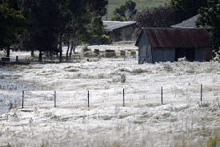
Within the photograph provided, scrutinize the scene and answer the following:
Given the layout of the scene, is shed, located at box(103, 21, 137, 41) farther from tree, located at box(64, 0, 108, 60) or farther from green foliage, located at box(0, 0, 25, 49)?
green foliage, located at box(0, 0, 25, 49)

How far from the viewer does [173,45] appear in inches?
2208

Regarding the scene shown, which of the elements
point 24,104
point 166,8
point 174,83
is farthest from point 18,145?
point 166,8

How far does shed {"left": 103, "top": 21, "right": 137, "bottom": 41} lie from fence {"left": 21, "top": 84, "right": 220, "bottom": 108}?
79.6 metres

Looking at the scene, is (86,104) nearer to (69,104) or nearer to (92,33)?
(69,104)

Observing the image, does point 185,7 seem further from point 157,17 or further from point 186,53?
point 186,53

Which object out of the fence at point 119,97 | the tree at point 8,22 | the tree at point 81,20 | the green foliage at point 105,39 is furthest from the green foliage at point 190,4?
the fence at point 119,97

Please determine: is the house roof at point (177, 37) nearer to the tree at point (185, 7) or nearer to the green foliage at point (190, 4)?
the tree at point (185, 7)

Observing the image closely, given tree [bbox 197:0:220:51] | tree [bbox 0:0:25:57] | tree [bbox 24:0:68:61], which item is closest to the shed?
tree [bbox 24:0:68:61]

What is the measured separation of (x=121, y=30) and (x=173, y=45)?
2351 inches

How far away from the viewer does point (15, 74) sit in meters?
45.4

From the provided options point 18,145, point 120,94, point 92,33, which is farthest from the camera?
point 92,33

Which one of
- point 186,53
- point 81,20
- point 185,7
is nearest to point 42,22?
point 81,20

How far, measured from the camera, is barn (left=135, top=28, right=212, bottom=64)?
2203 inches

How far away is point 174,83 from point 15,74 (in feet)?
58.4
